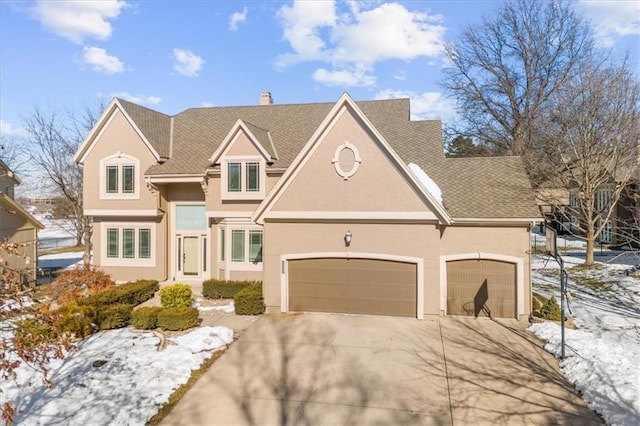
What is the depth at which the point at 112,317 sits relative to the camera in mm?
12430

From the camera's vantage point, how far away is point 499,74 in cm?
3297

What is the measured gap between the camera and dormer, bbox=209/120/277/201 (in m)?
16.8

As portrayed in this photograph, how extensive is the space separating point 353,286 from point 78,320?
8.53 meters

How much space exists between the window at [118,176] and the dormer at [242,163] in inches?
172

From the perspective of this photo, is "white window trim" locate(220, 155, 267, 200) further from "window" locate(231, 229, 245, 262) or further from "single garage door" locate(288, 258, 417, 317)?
"single garage door" locate(288, 258, 417, 317)

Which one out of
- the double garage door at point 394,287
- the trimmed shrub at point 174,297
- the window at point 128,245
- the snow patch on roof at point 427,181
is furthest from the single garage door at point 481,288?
the window at point 128,245

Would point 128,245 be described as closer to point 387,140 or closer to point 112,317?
point 112,317

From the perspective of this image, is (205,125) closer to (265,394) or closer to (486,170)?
(486,170)

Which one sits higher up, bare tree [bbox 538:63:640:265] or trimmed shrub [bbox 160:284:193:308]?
bare tree [bbox 538:63:640:265]

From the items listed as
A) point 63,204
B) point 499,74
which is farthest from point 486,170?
point 63,204

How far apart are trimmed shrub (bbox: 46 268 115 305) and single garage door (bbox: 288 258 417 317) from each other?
27.0 feet

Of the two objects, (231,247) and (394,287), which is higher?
(231,247)

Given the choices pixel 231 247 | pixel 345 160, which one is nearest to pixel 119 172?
pixel 231 247

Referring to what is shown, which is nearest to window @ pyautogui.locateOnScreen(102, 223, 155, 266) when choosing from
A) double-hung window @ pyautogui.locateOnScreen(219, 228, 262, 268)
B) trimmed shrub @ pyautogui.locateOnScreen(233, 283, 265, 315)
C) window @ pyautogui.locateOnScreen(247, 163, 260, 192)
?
double-hung window @ pyautogui.locateOnScreen(219, 228, 262, 268)
